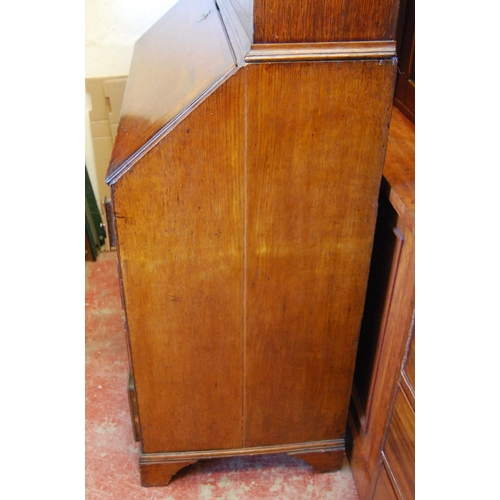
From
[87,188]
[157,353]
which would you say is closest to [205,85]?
[157,353]

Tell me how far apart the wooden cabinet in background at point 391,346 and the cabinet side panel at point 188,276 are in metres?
0.38

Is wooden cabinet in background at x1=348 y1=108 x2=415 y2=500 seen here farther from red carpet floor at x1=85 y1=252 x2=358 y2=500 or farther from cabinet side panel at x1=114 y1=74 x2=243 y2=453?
cabinet side panel at x1=114 y1=74 x2=243 y2=453

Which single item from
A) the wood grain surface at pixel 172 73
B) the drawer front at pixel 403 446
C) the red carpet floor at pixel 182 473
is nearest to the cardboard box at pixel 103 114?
the wood grain surface at pixel 172 73

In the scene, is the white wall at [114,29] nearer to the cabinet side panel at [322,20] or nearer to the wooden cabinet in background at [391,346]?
the wooden cabinet in background at [391,346]

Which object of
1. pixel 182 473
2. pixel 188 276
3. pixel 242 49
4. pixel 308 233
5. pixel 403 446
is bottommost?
pixel 182 473

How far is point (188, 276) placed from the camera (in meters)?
1.38

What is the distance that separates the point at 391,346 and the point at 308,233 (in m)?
0.38

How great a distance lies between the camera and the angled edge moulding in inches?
44.6

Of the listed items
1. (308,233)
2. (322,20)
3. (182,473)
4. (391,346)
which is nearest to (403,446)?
(391,346)

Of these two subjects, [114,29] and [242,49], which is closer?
[242,49]

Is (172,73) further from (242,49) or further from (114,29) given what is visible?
(114,29)

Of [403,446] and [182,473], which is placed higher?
[403,446]

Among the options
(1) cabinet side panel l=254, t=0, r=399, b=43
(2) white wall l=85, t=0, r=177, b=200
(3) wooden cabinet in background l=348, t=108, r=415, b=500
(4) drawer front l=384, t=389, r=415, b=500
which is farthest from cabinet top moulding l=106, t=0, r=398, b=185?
(2) white wall l=85, t=0, r=177, b=200

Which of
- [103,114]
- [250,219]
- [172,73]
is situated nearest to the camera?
[250,219]
